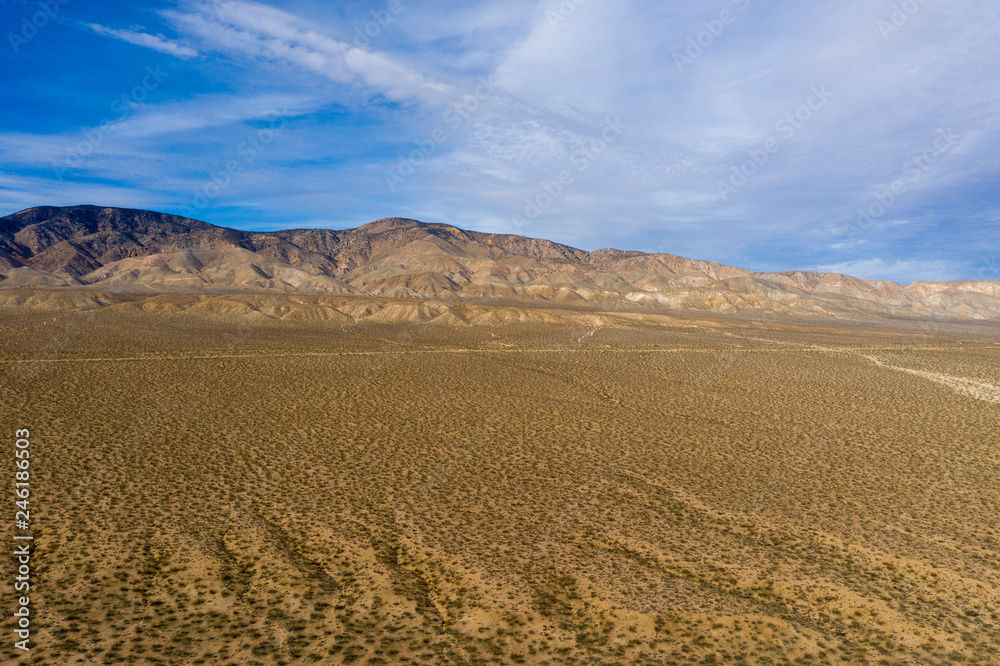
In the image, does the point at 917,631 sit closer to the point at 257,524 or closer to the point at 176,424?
the point at 257,524

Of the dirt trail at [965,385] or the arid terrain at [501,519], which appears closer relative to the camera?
the arid terrain at [501,519]

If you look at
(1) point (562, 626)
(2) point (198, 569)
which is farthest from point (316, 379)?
(1) point (562, 626)

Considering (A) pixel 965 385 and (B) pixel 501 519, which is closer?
(B) pixel 501 519

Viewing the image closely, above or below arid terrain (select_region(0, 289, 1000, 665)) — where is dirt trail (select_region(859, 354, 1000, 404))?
above

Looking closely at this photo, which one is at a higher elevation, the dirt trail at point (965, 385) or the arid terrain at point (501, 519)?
the dirt trail at point (965, 385)

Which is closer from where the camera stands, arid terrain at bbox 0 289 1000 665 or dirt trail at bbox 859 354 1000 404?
arid terrain at bbox 0 289 1000 665

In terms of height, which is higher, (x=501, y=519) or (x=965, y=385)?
(x=965, y=385)

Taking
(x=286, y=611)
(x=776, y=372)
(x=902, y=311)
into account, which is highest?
(x=902, y=311)

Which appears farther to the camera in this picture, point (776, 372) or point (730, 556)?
point (776, 372)
